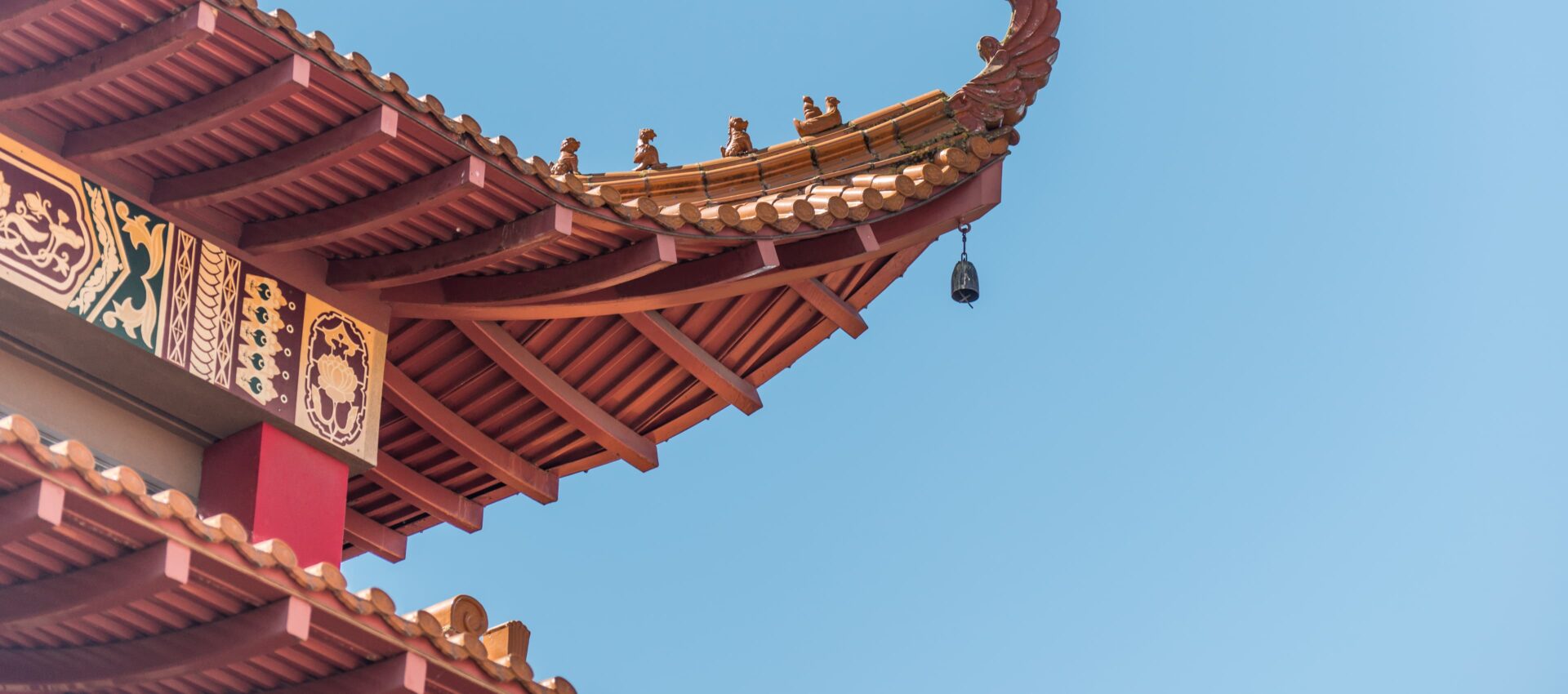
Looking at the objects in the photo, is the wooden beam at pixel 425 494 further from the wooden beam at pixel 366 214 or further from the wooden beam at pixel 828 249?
the wooden beam at pixel 828 249

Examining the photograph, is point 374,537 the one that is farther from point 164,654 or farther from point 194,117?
point 164,654

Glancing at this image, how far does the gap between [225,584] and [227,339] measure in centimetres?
191

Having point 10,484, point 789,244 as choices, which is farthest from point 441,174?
point 10,484

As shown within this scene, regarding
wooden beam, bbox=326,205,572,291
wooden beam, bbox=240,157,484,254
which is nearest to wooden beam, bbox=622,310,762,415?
wooden beam, bbox=326,205,572,291

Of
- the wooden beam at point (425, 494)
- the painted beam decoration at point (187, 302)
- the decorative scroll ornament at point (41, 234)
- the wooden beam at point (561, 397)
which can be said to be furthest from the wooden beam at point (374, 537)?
the decorative scroll ornament at point (41, 234)

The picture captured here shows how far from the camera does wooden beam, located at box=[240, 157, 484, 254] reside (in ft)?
25.7

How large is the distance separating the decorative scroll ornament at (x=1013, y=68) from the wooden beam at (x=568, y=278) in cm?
174

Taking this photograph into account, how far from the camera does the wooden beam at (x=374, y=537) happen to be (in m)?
10.2

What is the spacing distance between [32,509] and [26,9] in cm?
190

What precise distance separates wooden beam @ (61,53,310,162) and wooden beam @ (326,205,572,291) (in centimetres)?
108

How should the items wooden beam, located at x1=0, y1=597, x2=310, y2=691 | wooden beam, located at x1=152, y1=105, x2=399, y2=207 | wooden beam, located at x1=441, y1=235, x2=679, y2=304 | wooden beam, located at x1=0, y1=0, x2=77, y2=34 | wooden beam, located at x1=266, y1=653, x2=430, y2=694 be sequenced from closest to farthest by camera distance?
wooden beam, located at x1=0, y1=597, x2=310, y2=691 < wooden beam, located at x1=266, y1=653, x2=430, y2=694 < wooden beam, located at x1=0, y1=0, x2=77, y2=34 < wooden beam, located at x1=152, y1=105, x2=399, y2=207 < wooden beam, located at x1=441, y1=235, x2=679, y2=304

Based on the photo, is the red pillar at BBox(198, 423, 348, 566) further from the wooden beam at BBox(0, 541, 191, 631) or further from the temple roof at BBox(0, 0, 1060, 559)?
the wooden beam at BBox(0, 541, 191, 631)

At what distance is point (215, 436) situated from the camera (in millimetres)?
8297

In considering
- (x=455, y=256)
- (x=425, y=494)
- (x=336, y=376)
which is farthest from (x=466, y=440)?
(x=455, y=256)
